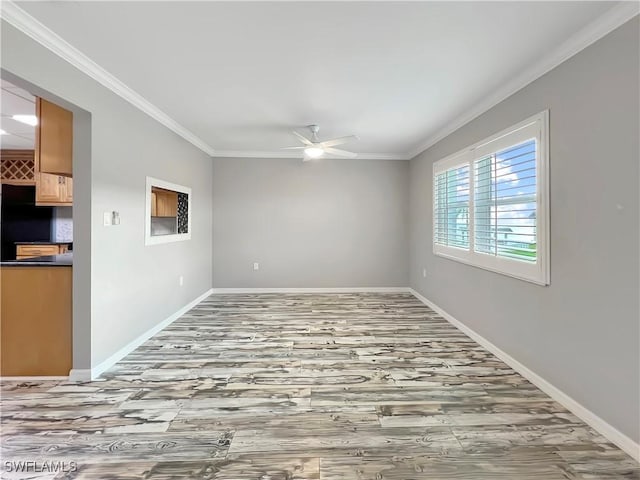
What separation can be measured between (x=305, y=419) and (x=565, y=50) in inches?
123

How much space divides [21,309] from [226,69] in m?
2.64

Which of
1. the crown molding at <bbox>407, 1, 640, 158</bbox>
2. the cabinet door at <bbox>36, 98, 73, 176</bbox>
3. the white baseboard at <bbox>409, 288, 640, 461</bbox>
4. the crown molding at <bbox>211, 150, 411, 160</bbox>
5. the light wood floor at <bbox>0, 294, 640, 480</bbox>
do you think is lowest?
the light wood floor at <bbox>0, 294, 640, 480</bbox>

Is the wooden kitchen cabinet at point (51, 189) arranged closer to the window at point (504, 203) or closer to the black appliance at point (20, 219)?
the black appliance at point (20, 219)

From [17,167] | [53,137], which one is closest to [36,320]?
[53,137]

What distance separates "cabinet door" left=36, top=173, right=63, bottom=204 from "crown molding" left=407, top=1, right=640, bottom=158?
5.99 meters

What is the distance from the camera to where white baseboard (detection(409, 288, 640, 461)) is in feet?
5.90

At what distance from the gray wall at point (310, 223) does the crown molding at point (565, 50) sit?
243cm

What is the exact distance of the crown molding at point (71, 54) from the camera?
1876mm

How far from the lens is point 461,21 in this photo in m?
1.96

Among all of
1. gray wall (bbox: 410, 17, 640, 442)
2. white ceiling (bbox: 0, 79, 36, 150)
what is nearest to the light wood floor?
gray wall (bbox: 410, 17, 640, 442)

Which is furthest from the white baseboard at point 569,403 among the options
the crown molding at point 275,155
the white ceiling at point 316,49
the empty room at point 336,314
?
the crown molding at point 275,155

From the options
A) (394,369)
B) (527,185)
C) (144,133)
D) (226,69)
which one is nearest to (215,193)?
(144,133)

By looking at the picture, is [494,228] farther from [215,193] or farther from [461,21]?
[215,193]

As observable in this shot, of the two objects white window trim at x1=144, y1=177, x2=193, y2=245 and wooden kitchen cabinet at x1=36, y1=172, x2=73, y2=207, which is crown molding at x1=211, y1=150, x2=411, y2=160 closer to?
white window trim at x1=144, y1=177, x2=193, y2=245
